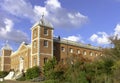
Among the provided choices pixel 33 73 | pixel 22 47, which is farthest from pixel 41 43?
pixel 22 47

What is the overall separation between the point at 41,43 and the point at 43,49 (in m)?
1.29

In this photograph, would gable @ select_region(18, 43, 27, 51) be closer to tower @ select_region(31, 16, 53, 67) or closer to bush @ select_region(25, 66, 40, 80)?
tower @ select_region(31, 16, 53, 67)

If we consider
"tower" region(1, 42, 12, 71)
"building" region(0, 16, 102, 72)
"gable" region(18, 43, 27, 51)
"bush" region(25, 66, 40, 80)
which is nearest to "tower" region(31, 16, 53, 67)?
"building" region(0, 16, 102, 72)

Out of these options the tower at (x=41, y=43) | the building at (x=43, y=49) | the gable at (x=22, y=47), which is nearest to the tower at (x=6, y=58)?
the building at (x=43, y=49)

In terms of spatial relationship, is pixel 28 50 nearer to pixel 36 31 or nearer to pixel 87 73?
pixel 36 31

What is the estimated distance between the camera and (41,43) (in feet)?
182

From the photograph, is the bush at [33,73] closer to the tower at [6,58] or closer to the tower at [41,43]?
the tower at [41,43]

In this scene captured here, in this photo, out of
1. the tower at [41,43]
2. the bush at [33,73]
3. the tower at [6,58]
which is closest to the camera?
the bush at [33,73]

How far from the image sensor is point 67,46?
62812 mm

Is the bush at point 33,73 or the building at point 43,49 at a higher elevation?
the building at point 43,49

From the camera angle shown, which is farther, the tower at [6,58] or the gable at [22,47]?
the tower at [6,58]

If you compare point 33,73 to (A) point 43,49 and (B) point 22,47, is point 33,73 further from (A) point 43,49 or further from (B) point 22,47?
(B) point 22,47

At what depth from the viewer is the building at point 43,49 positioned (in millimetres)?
55469

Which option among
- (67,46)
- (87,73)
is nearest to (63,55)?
(67,46)
